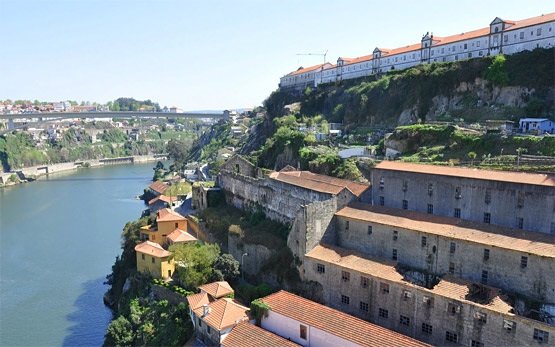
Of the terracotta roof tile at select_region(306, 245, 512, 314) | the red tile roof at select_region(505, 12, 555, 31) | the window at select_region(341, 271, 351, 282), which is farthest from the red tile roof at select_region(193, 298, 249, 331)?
the red tile roof at select_region(505, 12, 555, 31)

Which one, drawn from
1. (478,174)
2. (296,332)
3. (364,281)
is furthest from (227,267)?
(478,174)

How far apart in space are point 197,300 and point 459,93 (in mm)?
25786

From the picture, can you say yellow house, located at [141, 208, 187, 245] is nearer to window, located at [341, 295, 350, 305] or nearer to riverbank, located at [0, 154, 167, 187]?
window, located at [341, 295, 350, 305]

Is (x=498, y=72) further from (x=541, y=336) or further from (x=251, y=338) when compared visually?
(x=251, y=338)

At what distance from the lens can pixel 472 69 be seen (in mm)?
35281

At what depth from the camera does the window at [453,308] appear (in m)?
16.0

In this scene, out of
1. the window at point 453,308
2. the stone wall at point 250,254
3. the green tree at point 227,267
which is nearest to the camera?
the window at point 453,308

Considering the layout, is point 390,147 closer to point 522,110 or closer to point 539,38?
point 522,110

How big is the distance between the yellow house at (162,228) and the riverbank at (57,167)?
62.6 metres

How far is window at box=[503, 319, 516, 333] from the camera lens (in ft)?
Result: 48.5

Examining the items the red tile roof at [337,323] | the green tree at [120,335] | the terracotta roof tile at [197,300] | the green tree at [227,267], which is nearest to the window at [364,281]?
the red tile roof at [337,323]

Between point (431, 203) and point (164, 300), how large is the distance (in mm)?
14747

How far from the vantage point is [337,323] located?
17.1 meters

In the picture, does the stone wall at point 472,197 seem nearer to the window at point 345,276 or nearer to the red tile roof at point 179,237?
the window at point 345,276
